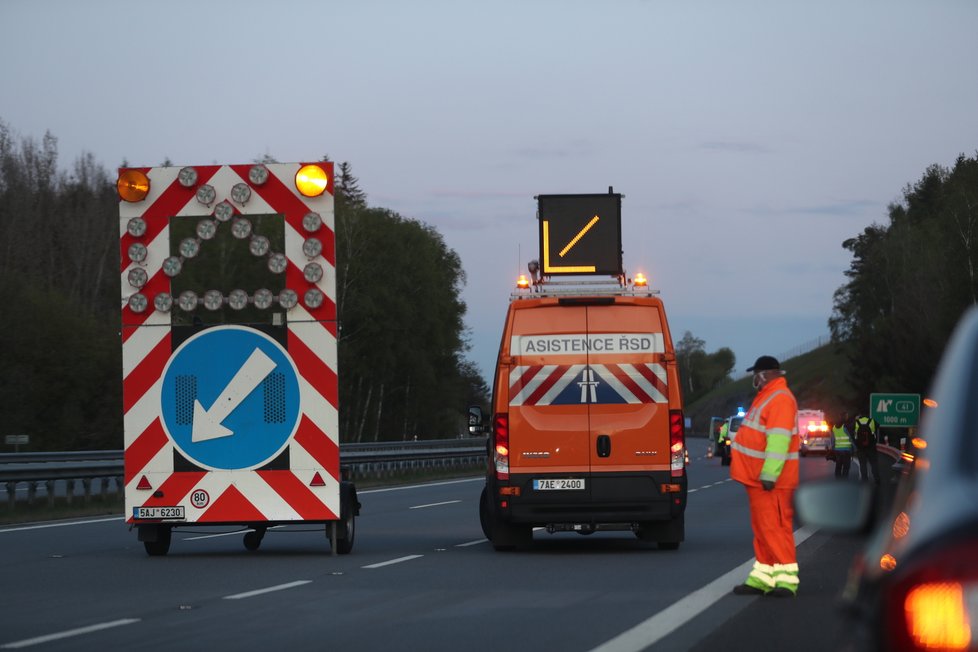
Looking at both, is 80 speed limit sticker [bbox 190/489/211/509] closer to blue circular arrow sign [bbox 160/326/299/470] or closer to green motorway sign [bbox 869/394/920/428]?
blue circular arrow sign [bbox 160/326/299/470]

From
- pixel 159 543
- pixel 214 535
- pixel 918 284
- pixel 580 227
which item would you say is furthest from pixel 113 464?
pixel 918 284

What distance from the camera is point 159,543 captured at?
690 inches

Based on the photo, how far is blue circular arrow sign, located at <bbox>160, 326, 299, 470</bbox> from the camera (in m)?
17.2

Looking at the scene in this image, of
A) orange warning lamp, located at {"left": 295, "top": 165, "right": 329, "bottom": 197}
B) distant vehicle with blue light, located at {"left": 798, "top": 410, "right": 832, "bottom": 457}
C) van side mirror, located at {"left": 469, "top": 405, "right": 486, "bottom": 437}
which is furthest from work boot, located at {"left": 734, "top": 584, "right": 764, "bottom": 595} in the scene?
distant vehicle with blue light, located at {"left": 798, "top": 410, "right": 832, "bottom": 457}

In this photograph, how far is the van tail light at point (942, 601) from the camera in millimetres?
3229

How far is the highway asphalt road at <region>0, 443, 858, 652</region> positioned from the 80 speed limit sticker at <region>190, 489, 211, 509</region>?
22.5 inches

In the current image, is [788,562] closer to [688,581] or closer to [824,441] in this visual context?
[688,581]

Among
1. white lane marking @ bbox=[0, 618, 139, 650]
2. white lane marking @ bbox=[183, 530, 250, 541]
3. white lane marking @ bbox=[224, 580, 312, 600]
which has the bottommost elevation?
white lane marking @ bbox=[183, 530, 250, 541]

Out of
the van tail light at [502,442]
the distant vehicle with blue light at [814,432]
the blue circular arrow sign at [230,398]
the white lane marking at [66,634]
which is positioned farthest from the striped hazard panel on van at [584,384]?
the distant vehicle with blue light at [814,432]

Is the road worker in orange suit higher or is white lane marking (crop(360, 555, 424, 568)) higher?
the road worker in orange suit

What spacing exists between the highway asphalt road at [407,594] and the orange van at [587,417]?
1.80 ft

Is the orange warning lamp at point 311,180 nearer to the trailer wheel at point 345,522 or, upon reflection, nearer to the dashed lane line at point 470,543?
the trailer wheel at point 345,522

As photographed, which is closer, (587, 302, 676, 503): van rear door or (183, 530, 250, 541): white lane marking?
(587, 302, 676, 503): van rear door

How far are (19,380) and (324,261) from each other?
3638 centimetres
